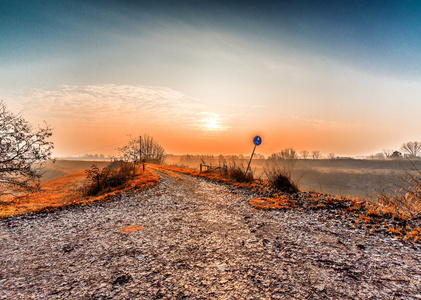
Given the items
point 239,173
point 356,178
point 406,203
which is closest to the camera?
point 406,203

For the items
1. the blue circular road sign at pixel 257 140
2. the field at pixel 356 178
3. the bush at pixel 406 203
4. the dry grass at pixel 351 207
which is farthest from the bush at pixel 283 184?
the field at pixel 356 178

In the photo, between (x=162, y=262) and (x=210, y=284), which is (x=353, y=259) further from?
(x=162, y=262)

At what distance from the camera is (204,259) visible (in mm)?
4648

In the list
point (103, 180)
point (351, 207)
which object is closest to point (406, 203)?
point (351, 207)

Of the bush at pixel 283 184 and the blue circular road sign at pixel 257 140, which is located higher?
the blue circular road sign at pixel 257 140

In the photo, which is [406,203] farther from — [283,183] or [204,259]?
[204,259]

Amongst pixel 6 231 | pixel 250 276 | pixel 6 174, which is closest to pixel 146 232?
pixel 250 276

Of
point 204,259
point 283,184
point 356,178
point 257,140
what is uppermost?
point 257,140

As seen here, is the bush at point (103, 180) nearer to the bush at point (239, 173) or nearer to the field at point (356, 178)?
the bush at point (239, 173)

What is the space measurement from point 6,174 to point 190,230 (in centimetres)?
1109

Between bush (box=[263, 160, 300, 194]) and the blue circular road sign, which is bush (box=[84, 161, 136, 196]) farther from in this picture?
bush (box=[263, 160, 300, 194])

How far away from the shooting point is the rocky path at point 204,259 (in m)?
3.63

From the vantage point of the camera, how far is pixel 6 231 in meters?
7.12

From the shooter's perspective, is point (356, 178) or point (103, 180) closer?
point (103, 180)
